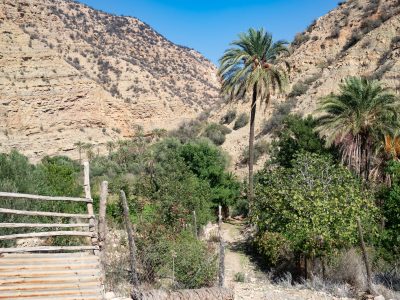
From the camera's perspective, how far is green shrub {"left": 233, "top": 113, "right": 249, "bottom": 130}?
1831 inches

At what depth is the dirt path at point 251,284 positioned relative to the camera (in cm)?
1073

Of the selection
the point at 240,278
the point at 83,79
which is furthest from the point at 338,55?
the point at 240,278

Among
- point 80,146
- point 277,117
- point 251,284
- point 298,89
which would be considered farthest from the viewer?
point 80,146

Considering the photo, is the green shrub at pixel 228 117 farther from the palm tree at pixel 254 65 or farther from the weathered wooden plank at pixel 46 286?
the weathered wooden plank at pixel 46 286

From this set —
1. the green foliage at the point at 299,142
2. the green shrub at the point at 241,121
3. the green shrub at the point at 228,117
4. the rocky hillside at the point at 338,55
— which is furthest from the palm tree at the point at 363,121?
the green shrub at the point at 228,117

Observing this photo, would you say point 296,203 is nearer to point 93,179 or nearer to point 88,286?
point 88,286

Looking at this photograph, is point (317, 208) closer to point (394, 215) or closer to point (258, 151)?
point (394, 215)

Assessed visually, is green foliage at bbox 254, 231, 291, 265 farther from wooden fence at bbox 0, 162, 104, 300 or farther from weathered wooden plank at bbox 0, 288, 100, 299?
weathered wooden plank at bbox 0, 288, 100, 299

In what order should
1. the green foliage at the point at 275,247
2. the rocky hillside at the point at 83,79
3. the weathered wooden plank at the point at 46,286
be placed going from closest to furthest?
the weathered wooden plank at the point at 46,286
the green foliage at the point at 275,247
the rocky hillside at the point at 83,79

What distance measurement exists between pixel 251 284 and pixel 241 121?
35.0m

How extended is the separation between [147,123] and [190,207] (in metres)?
39.6

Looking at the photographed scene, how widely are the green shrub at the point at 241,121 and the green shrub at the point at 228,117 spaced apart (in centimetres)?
227

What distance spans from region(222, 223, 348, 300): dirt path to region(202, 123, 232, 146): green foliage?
2451 centimetres

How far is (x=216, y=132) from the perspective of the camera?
45.9 metres
